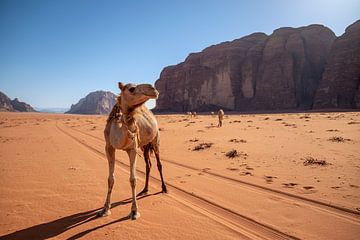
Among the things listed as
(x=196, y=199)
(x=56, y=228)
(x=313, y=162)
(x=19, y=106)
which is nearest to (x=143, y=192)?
(x=196, y=199)

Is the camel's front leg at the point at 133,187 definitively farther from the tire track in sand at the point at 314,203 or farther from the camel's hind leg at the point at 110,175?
the tire track in sand at the point at 314,203

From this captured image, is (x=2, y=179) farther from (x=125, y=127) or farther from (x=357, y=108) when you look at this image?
(x=357, y=108)

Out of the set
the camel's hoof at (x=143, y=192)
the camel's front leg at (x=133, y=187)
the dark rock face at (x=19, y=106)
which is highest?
the dark rock face at (x=19, y=106)

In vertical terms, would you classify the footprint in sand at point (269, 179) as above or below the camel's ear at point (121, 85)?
below

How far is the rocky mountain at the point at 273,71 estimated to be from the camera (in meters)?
69.6

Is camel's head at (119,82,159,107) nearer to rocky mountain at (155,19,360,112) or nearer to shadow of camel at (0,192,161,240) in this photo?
shadow of camel at (0,192,161,240)

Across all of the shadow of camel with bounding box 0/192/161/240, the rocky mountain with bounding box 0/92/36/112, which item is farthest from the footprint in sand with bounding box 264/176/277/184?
the rocky mountain with bounding box 0/92/36/112

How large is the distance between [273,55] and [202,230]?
9263 centimetres

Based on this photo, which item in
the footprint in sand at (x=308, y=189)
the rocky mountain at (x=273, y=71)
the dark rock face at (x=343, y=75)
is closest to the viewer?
the footprint in sand at (x=308, y=189)

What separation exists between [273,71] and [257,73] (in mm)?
6979

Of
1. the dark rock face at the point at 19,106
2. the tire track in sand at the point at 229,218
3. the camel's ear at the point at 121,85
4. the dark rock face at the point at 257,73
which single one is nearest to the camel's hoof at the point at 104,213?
the tire track in sand at the point at 229,218

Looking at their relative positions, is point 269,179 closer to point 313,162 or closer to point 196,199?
point 313,162

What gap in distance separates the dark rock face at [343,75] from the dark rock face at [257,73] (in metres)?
6.38

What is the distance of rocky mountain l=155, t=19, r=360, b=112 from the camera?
6962cm
